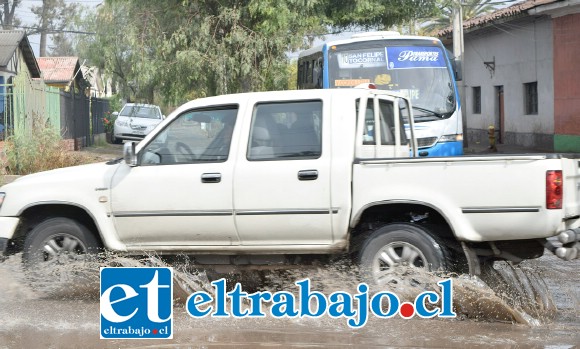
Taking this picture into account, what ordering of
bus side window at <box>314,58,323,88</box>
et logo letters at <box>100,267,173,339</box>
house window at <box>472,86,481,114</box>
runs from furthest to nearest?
1. house window at <box>472,86,481,114</box>
2. bus side window at <box>314,58,323,88</box>
3. et logo letters at <box>100,267,173,339</box>

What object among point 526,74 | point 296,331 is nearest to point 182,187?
point 296,331

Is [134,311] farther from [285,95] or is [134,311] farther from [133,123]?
[133,123]

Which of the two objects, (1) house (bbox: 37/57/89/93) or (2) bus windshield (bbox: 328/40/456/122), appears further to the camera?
(1) house (bbox: 37/57/89/93)

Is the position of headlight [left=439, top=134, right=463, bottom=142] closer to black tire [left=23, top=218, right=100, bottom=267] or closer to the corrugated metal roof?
black tire [left=23, top=218, right=100, bottom=267]

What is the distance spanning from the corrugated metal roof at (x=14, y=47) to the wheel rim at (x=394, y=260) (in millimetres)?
28890

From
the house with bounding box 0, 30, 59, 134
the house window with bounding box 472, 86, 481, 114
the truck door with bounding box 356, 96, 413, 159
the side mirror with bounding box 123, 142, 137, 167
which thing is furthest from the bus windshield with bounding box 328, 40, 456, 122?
the house window with bounding box 472, 86, 481, 114

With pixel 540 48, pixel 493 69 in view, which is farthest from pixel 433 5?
pixel 493 69

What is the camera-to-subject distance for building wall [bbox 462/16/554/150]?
29453mm

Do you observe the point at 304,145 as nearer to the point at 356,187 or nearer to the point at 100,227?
the point at 356,187

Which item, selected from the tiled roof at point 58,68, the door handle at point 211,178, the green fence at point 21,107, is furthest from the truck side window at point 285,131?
the tiled roof at point 58,68

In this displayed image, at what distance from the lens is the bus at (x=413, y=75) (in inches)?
707

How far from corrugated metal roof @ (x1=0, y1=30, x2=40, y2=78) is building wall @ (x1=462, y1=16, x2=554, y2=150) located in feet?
53.7

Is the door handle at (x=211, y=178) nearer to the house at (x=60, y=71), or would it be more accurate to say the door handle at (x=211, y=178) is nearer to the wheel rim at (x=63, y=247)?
the wheel rim at (x=63, y=247)

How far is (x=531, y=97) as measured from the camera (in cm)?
3152
